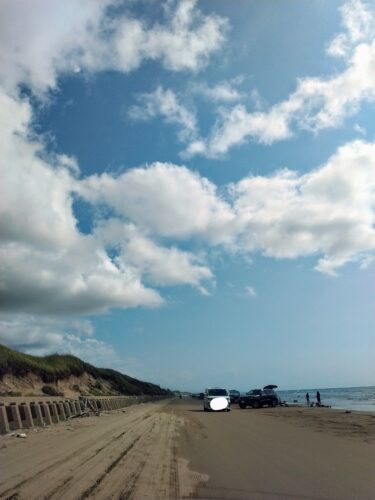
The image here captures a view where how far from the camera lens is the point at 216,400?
3794cm

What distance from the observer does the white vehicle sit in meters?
37.6

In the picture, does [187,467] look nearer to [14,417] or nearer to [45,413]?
[14,417]

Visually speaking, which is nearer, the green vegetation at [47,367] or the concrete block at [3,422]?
the concrete block at [3,422]

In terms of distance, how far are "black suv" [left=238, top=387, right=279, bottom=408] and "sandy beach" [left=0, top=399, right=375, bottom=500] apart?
92.4 feet

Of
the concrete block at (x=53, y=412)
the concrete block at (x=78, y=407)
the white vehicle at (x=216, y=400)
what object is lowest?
the white vehicle at (x=216, y=400)

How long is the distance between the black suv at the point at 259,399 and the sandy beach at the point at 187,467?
2815 cm

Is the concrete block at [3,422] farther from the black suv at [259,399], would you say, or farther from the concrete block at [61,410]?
the black suv at [259,399]

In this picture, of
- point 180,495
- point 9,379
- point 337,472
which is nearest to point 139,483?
point 180,495

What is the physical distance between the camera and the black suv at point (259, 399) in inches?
1736

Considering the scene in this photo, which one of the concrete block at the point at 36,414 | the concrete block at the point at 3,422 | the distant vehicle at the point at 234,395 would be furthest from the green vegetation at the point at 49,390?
the concrete block at the point at 3,422

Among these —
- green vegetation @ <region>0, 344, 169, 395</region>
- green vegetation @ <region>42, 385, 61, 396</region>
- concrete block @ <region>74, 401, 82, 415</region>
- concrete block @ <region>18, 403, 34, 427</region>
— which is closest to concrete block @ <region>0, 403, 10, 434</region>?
concrete block @ <region>18, 403, 34, 427</region>

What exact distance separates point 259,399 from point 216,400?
8473 millimetres

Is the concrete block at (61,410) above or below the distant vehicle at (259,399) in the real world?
above

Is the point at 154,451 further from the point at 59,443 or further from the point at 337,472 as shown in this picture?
the point at 337,472
